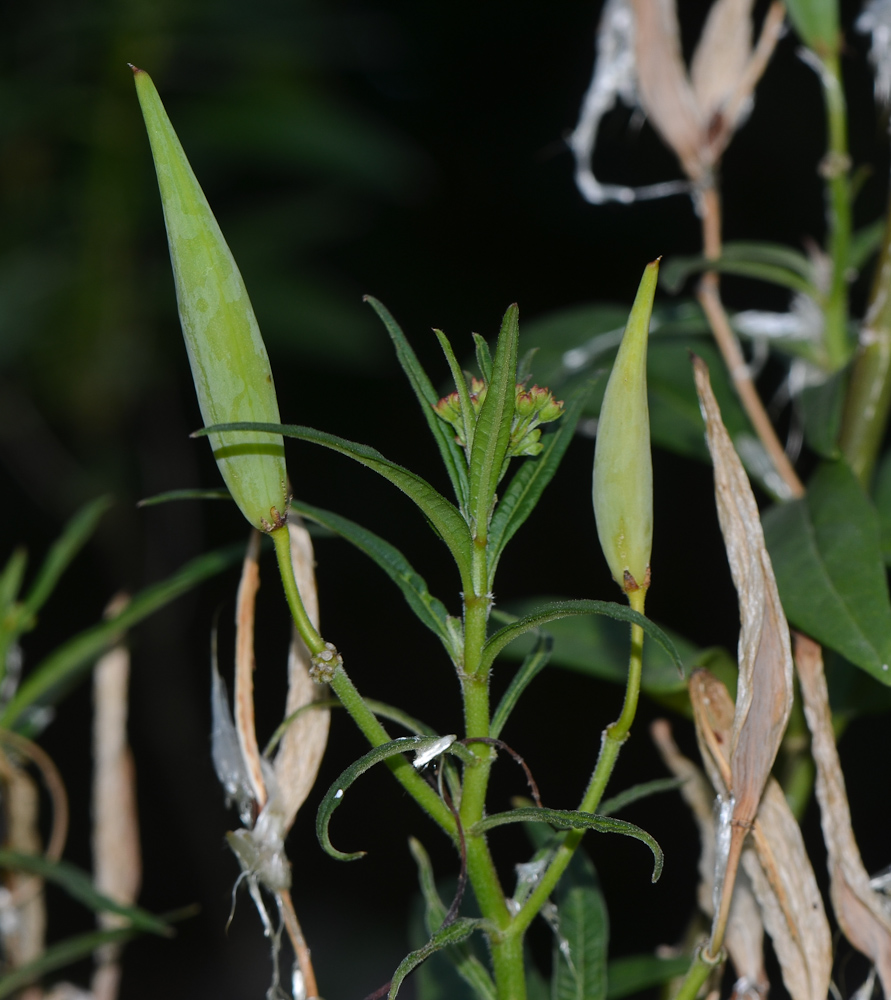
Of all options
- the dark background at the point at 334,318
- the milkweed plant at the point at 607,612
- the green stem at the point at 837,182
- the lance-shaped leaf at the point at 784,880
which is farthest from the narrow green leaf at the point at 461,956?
the dark background at the point at 334,318

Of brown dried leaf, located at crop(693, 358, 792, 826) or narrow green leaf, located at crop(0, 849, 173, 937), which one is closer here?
brown dried leaf, located at crop(693, 358, 792, 826)

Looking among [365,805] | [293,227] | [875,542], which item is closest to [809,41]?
[875,542]

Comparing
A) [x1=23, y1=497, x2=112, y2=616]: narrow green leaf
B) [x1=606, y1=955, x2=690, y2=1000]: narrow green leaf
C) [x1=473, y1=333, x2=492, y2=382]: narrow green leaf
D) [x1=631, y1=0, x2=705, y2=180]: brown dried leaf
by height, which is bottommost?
[x1=606, y1=955, x2=690, y2=1000]: narrow green leaf

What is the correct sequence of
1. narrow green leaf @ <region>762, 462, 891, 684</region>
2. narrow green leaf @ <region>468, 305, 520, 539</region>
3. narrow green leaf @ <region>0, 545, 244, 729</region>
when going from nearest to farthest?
narrow green leaf @ <region>468, 305, 520, 539</region> → narrow green leaf @ <region>762, 462, 891, 684</region> → narrow green leaf @ <region>0, 545, 244, 729</region>

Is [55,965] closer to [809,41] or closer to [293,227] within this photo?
[809,41]

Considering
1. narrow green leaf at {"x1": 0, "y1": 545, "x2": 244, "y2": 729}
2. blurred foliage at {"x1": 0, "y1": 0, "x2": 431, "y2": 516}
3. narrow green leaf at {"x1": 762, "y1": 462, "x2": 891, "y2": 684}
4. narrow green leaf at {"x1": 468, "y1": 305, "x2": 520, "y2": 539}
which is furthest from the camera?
blurred foliage at {"x1": 0, "y1": 0, "x2": 431, "y2": 516}

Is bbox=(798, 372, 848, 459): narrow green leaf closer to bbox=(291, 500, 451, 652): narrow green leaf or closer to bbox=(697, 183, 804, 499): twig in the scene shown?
bbox=(697, 183, 804, 499): twig

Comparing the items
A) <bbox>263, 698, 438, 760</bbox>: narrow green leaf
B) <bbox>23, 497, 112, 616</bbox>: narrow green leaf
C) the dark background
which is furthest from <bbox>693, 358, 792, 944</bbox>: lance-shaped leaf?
the dark background
